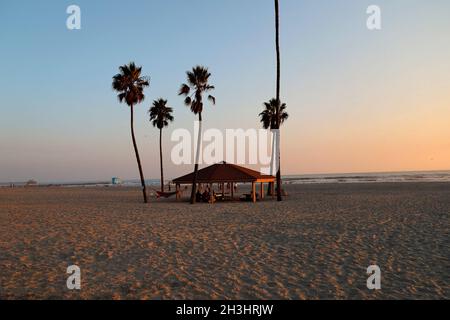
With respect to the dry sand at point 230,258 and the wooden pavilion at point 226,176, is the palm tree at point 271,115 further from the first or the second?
the dry sand at point 230,258

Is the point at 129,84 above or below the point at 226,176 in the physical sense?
above

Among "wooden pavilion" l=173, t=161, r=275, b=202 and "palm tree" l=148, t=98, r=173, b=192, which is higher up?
"palm tree" l=148, t=98, r=173, b=192

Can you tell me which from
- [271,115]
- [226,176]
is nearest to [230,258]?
[226,176]

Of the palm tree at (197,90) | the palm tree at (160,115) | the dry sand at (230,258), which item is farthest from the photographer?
the palm tree at (160,115)

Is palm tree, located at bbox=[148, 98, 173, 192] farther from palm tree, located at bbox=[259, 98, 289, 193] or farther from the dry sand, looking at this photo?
the dry sand

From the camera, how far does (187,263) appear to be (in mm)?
7859

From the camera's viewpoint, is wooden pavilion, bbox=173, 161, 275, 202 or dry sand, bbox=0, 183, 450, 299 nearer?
dry sand, bbox=0, 183, 450, 299

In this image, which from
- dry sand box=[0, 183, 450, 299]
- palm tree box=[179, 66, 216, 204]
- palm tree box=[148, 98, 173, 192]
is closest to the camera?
dry sand box=[0, 183, 450, 299]

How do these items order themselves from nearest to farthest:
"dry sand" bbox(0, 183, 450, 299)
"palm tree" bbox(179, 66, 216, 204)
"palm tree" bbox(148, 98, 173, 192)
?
1. "dry sand" bbox(0, 183, 450, 299)
2. "palm tree" bbox(179, 66, 216, 204)
3. "palm tree" bbox(148, 98, 173, 192)

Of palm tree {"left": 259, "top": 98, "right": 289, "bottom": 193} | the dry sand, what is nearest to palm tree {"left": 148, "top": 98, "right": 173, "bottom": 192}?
palm tree {"left": 259, "top": 98, "right": 289, "bottom": 193}

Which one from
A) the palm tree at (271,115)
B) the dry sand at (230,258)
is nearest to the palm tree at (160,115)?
the palm tree at (271,115)

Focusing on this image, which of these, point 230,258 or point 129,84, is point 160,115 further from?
point 230,258

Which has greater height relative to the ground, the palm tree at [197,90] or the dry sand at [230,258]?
the palm tree at [197,90]
